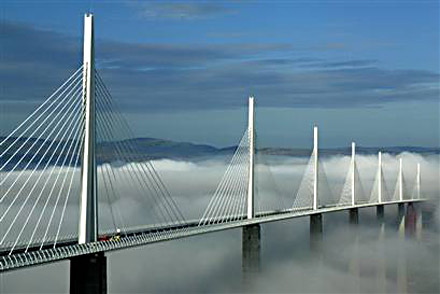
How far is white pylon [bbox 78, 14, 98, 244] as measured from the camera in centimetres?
2884

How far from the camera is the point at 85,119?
30328 millimetres

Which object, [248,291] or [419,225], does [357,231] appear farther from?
[248,291]

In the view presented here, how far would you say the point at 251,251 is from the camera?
5006 centimetres

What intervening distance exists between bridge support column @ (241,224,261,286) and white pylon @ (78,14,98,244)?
68.7ft

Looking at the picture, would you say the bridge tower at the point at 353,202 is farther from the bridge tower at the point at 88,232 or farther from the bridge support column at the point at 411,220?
the bridge tower at the point at 88,232

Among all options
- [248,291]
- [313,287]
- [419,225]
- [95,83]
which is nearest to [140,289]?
[248,291]

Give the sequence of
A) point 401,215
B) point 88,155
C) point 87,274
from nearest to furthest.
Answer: point 87,274 < point 88,155 < point 401,215

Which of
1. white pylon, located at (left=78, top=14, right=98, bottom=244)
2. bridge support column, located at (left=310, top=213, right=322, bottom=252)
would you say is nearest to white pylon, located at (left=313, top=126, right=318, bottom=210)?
bridge support column, located at (left=310, top=213, right=322, bottom=252)

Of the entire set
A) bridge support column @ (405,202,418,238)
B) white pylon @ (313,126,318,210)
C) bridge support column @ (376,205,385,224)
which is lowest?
bridge support column @ (405,202,418,238)

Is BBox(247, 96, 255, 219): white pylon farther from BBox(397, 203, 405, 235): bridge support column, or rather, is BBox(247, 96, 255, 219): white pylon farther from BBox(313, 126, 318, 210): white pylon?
BBox(397, 203, 405, 235): bridge support column

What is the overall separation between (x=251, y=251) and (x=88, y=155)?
21.9m

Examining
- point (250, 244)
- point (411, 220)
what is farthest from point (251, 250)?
point (411, 220)

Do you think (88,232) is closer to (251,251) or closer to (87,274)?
(87,274)

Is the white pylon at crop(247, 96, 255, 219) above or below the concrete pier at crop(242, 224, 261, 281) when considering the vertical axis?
above
